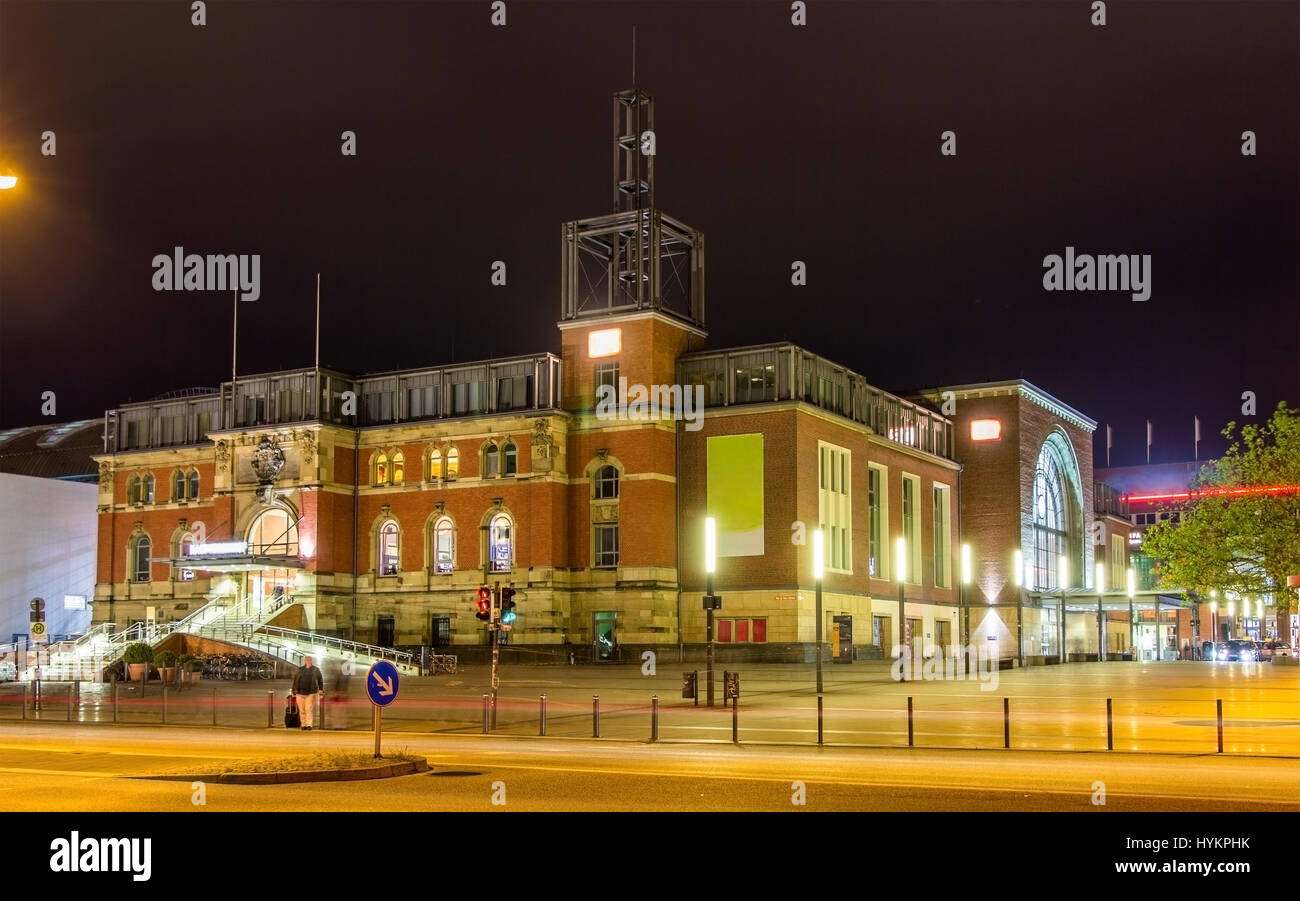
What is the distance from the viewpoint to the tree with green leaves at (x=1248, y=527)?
50031 millimetres

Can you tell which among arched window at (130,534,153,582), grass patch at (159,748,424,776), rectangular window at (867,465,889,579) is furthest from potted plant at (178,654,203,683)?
grass patch at (159,748,424,776)

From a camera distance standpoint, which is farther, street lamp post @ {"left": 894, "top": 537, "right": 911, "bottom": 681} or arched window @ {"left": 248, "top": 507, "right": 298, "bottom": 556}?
arched window @ {"left": 248, "top": 507, "right": 298, "bottom": 556}

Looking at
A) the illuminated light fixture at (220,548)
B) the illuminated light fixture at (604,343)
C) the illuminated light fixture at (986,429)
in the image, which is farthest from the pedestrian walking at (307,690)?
the illuminated light fixture at (986,429)

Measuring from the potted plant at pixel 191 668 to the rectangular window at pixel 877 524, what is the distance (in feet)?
116

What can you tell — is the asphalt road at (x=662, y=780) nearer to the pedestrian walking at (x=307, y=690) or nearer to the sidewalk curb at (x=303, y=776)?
the sidewalk curb at (x=303, y=776)

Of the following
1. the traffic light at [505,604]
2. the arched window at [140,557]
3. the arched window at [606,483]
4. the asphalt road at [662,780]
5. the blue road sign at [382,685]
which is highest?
the arched window at [606,483]

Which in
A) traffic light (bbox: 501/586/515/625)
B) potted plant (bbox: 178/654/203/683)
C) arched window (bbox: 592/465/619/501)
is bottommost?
potted plant (bbox: 178/654/203/683)

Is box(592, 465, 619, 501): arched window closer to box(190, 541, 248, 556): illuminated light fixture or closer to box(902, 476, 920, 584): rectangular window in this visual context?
box(190, 541, 248, 556): illuminated light fixture

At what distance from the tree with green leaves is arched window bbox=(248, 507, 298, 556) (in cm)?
4274

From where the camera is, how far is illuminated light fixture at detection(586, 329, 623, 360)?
68.2 meters

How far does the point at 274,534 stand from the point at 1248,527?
48.5 metres

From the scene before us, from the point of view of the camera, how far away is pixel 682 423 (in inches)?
2714

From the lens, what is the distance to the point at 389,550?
241 feet
